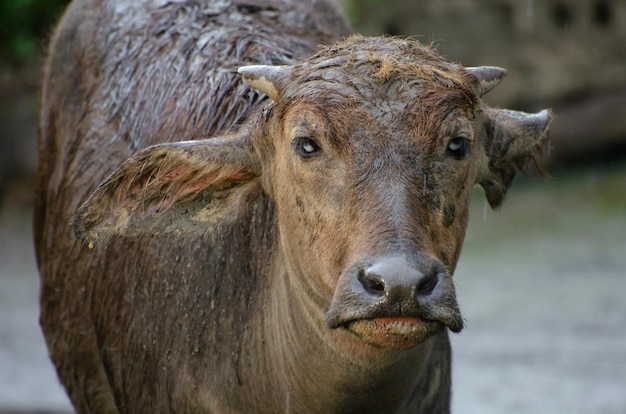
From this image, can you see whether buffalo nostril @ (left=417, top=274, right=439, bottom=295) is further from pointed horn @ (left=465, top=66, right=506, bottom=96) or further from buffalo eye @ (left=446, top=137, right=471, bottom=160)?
pointed horn @ (left=465, top=66, right=506, bottom=96)

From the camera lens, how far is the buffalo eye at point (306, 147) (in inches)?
188

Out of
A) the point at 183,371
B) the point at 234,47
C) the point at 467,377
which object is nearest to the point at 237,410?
→ the point at 183,371

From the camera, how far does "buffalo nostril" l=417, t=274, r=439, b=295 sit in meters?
4.18

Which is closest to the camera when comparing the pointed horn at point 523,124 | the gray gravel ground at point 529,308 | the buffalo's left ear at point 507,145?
the buffalo's left ear at point 507,145

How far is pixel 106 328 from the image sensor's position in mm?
6031

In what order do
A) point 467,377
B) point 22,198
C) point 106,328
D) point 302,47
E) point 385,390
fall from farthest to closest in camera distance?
point 22,198
point 467,377
point 302,47
point 106,328
point 385,390

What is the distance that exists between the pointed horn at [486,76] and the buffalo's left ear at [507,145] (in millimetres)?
160

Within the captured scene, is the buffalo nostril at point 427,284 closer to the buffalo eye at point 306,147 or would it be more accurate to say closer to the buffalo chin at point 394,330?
the buffalo chin at point 394,330

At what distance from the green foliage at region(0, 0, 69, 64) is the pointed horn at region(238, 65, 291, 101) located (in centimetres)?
908

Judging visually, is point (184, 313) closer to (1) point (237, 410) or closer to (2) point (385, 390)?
(1) point (237, 410)

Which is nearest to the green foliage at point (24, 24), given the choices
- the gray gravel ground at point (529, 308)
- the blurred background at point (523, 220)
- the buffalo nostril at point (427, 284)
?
the blurred background at point (523, 220)

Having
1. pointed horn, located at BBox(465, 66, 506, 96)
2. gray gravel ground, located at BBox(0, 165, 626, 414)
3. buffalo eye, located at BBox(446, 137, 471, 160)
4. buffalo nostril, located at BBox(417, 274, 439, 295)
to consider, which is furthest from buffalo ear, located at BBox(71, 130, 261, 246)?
gray gravel ground, located at BBox(0, 165, 626, 414)

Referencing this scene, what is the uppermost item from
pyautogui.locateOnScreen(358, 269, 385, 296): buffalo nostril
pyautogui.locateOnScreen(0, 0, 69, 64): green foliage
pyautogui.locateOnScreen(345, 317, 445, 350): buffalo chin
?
pyautogui.locateOnScreen(0, 0, 69, 64): green foliage

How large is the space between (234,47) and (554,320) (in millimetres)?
5516
